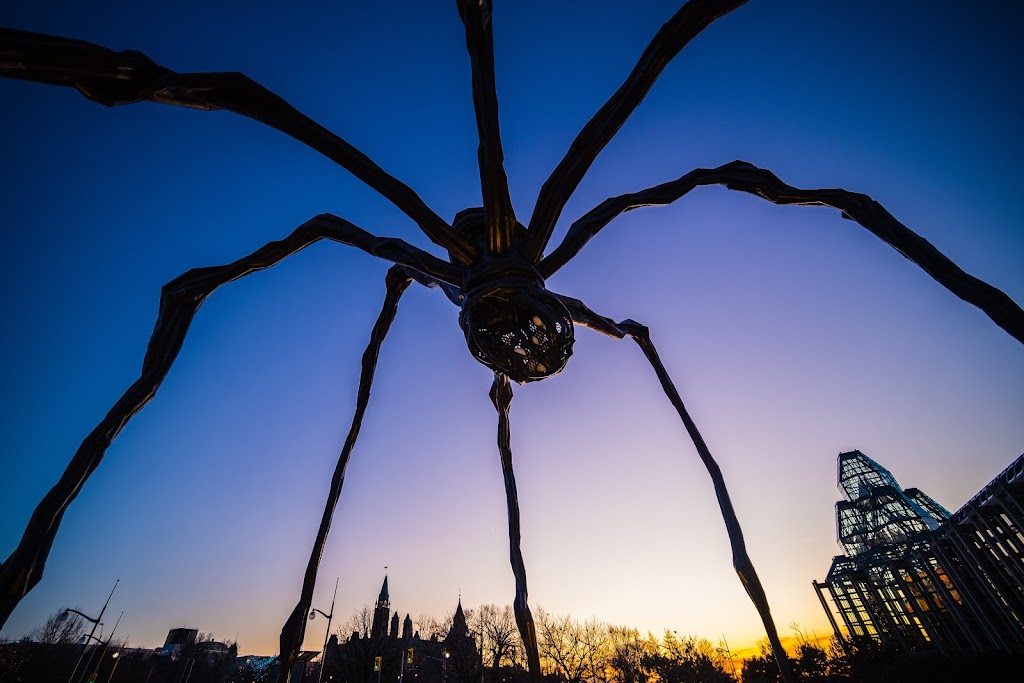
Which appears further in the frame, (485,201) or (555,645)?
(555,645)

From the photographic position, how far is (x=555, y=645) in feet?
149

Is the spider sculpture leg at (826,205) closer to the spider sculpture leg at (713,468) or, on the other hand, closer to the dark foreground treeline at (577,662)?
the spider sculpture leg at (713,468)

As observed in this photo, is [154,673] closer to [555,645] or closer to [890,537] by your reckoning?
[555,645]

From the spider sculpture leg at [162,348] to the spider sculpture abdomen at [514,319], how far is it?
0.34 m

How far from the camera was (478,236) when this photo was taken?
3.35 m

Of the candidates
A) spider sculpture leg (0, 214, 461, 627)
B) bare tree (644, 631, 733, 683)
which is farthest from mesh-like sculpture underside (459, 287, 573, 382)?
bare tree (644, 631, 733, 683)

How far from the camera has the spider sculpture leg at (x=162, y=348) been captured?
1.17 metres

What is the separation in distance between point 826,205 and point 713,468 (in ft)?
5.59

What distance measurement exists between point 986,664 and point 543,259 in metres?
26.3

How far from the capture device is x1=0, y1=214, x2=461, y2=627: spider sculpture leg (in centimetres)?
117

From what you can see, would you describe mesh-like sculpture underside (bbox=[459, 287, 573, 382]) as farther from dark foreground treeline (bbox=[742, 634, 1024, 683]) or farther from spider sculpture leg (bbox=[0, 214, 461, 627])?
dark foreground treeline (bbox=[742, 634, 1024, 683])

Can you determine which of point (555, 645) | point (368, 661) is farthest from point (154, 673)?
point (555, 645)

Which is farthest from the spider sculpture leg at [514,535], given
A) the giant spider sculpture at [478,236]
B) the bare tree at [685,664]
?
the bare tree at [685,664]

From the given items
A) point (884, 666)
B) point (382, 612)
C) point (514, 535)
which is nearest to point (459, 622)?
point (382, 612)
